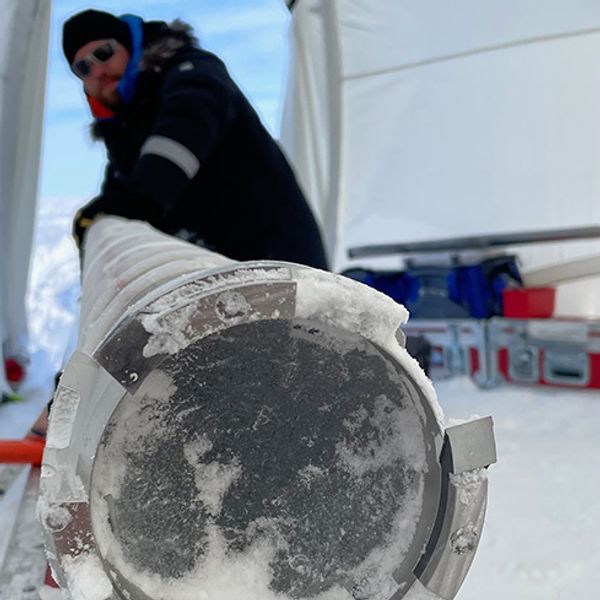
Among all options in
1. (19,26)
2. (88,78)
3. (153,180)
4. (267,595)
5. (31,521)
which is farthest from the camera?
(19,26)

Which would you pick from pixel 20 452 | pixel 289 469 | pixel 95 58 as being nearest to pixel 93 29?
pixel 95 58

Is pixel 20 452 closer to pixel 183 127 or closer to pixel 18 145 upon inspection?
pixel 183 127

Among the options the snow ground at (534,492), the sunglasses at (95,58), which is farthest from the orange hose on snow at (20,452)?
the sunglasses at (95,58)

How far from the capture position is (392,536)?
2.80 ft

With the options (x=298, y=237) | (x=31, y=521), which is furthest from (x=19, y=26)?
(x=31, y=521)

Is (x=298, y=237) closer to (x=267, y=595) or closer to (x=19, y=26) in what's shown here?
(x=267, y=595)

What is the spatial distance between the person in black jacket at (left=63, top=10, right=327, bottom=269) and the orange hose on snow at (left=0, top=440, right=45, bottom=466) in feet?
3.14

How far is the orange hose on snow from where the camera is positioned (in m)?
Result: 1.80

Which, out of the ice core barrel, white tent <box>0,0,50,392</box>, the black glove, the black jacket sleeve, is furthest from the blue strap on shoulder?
white tent <box>0,0,50,392</box>

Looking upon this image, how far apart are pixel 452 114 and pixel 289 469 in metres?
4.72

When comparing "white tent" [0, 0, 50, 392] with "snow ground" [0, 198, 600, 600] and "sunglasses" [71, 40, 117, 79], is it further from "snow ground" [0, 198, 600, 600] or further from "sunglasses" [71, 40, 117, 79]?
"sunglasses" [71, 40, 117, 79]

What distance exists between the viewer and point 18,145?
15.9ft

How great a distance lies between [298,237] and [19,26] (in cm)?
277

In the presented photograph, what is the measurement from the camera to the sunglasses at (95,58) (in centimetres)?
270
